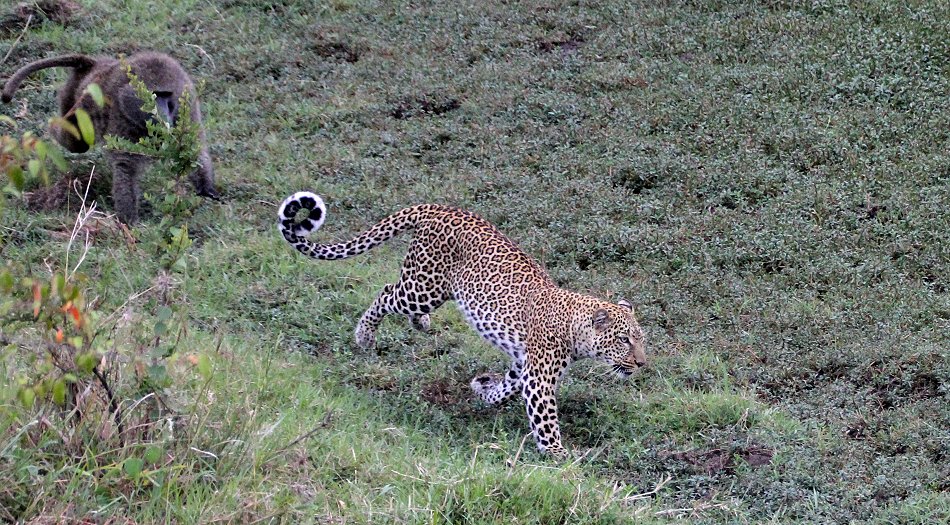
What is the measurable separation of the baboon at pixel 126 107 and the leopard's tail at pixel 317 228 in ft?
7.57

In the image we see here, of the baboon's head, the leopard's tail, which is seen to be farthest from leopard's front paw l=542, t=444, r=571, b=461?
the baboon's head

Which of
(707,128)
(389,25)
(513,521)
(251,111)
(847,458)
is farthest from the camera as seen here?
(389,25)

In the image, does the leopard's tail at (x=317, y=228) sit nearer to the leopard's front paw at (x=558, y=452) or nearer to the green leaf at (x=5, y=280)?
the leopard's front paw at (x=558, y=452)

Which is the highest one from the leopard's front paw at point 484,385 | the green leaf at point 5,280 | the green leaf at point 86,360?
the green leaf at point 5,280

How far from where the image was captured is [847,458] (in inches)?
273

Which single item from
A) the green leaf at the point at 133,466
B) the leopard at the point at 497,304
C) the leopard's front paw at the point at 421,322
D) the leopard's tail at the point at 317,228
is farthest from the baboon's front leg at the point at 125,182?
the green leaf at the point at 133,466

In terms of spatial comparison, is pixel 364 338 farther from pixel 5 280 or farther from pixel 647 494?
pixel 5 280

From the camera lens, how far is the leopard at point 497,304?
23.9 ft

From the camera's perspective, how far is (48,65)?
36.0 feet

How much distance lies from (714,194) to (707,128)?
1.09 metres

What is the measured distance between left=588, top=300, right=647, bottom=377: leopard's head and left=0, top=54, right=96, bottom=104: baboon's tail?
6.04 meters

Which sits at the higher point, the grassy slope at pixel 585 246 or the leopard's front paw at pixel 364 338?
the grassy slope at pixel 585 246

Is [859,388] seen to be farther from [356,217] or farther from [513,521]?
[356,217]

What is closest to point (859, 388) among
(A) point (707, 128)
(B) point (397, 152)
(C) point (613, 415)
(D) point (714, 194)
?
(C) point (613, 415)
